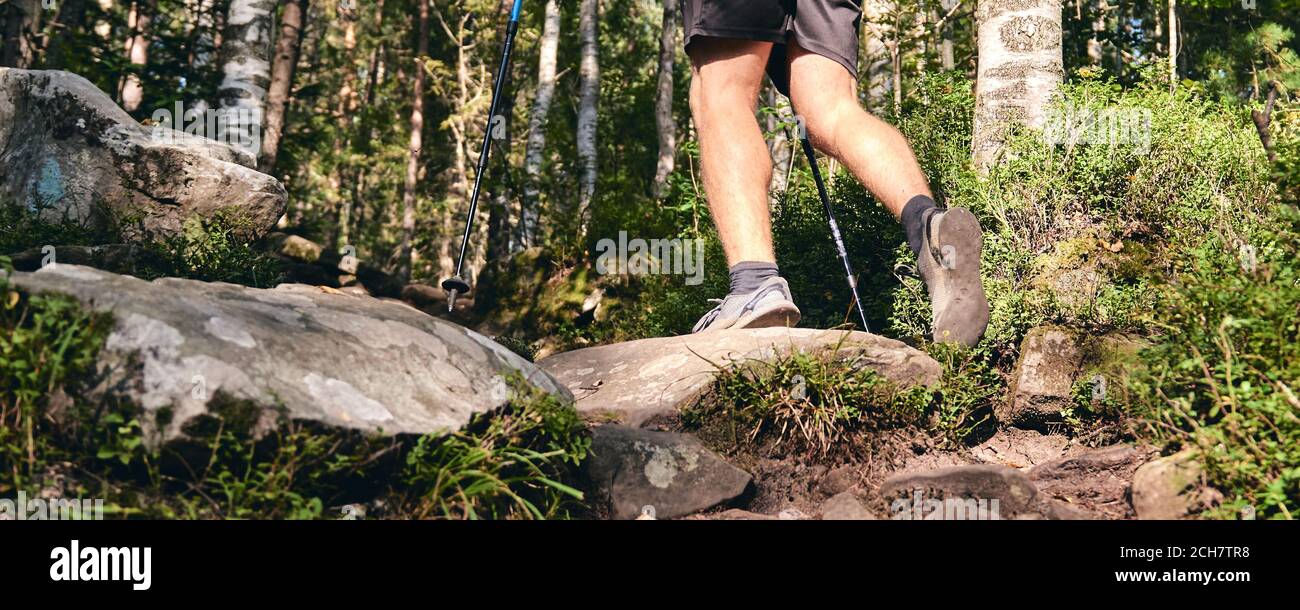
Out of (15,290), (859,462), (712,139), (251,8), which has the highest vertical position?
(251,8)

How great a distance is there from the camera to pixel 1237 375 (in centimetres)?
290

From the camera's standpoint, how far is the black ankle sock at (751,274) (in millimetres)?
4250

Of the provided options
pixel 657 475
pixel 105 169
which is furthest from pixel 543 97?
pixel 657 475

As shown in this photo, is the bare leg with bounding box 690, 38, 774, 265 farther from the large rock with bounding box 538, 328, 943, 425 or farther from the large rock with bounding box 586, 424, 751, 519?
the large rock with bounding box 586, 424, 751, 519

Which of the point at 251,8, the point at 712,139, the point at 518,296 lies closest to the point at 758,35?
the point at 712,139

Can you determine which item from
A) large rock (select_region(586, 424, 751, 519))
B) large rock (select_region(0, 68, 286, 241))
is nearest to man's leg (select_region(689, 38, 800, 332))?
large rock (select_region(586, 424, 751, 519))

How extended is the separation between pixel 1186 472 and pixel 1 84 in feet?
21.9

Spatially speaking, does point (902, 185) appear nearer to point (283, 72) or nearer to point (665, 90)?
point (283, 72)

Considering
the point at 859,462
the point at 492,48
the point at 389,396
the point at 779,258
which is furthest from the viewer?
the point at 492,48

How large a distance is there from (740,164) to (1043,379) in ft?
5.12

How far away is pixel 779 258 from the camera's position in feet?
19.1

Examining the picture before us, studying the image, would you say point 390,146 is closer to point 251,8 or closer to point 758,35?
point 251,8

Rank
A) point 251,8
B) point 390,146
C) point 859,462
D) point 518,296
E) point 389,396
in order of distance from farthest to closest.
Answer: point 390,146 < point 518,296 < point 251,8 < point 859,462 < point 389,396

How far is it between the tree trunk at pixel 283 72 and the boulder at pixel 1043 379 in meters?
9.61
